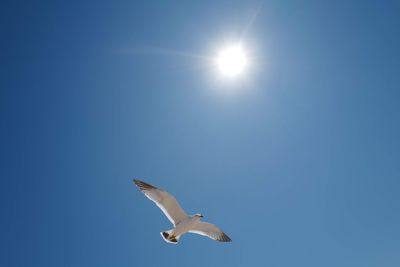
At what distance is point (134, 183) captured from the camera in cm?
2252

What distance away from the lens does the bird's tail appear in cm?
2259

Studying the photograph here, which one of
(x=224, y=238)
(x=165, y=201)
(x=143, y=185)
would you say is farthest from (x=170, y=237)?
(x=224, y=238)

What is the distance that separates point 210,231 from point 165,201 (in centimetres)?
380

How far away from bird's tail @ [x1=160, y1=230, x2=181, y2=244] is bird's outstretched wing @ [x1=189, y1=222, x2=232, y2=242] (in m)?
1.47

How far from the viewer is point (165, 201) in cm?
2278

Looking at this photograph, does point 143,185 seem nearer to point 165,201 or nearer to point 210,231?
point 165,201

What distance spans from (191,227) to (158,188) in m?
3.21

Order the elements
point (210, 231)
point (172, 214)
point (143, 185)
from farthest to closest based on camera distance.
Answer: point (210, 231)
point (172, 214)
point (143, 185)

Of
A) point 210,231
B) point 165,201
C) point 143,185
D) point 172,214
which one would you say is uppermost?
point 143,185

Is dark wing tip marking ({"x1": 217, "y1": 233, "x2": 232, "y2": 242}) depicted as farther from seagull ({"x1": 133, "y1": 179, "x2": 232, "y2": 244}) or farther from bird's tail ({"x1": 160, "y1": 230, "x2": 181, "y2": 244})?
bird's tail ({"x1": 160, "y1": 230, "x2": 181, "y2": 244})

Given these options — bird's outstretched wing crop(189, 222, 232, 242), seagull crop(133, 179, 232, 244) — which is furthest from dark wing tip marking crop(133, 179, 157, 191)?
bird's outstretched wing crop(189, 222, 232, 242)

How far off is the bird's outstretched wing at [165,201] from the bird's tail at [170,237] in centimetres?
64

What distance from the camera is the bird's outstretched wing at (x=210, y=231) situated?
24.2 m

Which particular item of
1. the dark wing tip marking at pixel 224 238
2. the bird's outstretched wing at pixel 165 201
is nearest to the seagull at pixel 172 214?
the bird's outstretched wing at pixel 165 201
